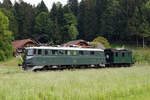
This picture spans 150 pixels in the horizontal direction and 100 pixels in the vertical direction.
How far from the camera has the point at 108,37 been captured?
251ft

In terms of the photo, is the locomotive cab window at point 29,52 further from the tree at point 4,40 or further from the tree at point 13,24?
the tree at point 13,24

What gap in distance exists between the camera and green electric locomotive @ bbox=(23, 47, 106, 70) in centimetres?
2200

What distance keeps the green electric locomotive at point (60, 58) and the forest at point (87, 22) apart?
37197 millimetres

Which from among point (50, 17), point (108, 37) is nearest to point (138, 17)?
point (108, 37)

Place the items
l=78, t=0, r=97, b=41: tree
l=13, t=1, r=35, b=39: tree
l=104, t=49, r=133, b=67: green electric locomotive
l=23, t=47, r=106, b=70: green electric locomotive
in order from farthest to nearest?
l=78, t=0, r=97, b=41: tree, l=13, t=1, r=35, b=39: tree, l=104, t=49, r=133, b=67: green electric locomotive, l=23, t=47, r=106, b=70: green electric locomotive

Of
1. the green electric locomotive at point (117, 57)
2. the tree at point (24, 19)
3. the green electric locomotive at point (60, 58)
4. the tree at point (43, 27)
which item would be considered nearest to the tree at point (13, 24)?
the tree at point (24, 19)

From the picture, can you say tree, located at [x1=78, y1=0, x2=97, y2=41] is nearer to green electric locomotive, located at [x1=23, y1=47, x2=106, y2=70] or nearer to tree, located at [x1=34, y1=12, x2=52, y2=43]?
tree, located at [x1=34, y1=12, x2=52, y2=43]

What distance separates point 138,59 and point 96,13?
4754 centimetres

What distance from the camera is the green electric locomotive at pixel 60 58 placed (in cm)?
2200

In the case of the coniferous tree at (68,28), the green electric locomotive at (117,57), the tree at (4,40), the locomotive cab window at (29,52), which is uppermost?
the coniferous tree at (68,28)

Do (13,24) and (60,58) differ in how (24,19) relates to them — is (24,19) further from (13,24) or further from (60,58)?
(60,58)

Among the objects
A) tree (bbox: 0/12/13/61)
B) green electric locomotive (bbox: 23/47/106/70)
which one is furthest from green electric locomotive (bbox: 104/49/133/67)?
tree (bbox: 0/12/13/61)

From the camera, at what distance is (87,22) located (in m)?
82.8

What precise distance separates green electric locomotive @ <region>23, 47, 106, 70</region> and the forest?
37.2 metres
